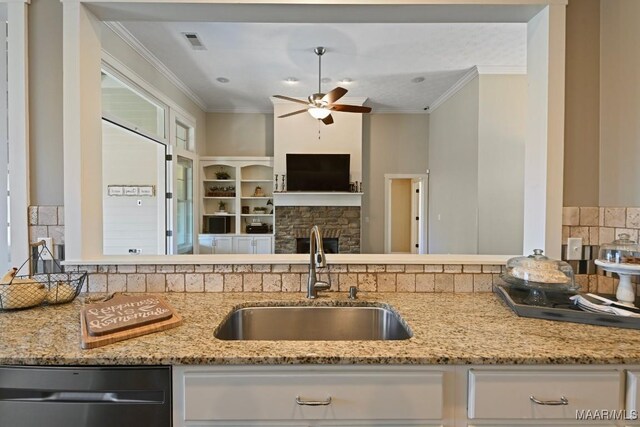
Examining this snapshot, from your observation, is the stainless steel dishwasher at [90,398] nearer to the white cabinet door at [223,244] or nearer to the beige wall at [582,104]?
the beige wall at [582,104]

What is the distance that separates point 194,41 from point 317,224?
322cm

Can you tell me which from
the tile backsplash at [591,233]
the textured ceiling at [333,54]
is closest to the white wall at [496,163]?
the textured ceiling at [333,54]

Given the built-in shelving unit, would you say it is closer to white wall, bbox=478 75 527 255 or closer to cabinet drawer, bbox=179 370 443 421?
white wall, bbox=478 75 527 255

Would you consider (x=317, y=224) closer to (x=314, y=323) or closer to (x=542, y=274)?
(x=314, y=323)

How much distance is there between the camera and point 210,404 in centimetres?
99

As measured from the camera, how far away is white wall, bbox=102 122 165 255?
179 inches

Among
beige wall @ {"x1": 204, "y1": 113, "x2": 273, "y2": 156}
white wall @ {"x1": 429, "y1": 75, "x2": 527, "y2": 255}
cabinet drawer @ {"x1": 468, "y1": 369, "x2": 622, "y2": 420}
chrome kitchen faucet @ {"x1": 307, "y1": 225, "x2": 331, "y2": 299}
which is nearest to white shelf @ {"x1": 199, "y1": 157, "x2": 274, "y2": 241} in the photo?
beige wall @ {"x1": 204, "y1": 113, "x2": 273, "y2": 156}

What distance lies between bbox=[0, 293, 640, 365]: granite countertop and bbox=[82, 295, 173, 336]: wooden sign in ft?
0.21

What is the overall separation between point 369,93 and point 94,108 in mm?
4360

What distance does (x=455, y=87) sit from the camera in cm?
487

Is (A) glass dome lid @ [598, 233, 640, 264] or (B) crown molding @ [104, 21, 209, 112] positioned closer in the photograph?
(A) glass dome lid @ [598, 233, 640, 264]

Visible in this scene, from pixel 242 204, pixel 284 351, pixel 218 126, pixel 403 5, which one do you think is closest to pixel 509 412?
pixel 284 351

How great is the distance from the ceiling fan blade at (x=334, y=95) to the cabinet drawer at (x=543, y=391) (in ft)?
10.2

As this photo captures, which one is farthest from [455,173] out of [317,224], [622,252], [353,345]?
[353,345]
